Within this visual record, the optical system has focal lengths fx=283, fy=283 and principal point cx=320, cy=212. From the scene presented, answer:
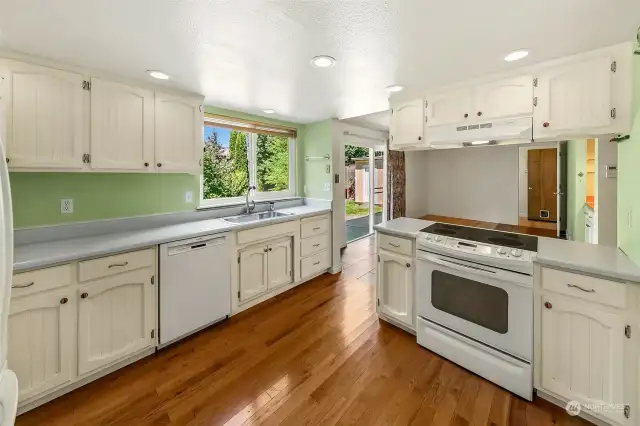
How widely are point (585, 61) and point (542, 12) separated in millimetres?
727

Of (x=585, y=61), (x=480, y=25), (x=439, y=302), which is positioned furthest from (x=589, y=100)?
(x=439, y=302)

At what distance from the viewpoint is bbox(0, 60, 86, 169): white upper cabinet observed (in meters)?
1.74

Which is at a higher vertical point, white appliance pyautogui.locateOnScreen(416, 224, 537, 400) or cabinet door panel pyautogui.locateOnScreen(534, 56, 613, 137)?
cabinet door panel pyautogui.locateOnScreen(534, 56, 613, 137)

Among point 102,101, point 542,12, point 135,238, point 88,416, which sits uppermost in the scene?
point 542,12

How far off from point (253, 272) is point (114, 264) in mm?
1282

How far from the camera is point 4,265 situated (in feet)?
2.22

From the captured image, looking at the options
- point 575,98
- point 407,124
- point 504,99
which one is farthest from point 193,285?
point 575,98

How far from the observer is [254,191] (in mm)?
3676

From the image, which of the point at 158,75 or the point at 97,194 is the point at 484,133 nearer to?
the point at 158,75

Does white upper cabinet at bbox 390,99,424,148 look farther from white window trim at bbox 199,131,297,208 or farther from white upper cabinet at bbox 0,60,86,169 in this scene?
white upper cabinet at bbox 0,60,86,169

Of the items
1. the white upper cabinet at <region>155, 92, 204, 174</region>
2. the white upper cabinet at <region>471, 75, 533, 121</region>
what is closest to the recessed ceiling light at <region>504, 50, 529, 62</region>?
the white upper cabinet at <region>471, 75, 533, 121</region>

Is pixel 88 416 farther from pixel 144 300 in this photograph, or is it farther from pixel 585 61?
pixel 585 61

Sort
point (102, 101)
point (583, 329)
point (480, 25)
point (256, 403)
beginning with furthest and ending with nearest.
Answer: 1. point (102, 101)
2. point (256, 403)
3. point (583, 329)
4. point (480, 25)

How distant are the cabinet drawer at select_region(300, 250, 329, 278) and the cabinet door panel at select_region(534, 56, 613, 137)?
102 inches
